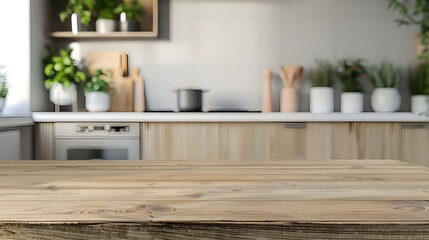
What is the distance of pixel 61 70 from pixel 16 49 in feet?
1.10

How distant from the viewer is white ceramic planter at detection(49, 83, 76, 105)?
3.63 m

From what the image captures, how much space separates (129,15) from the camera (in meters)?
3.72

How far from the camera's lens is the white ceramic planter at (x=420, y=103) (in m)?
3.52

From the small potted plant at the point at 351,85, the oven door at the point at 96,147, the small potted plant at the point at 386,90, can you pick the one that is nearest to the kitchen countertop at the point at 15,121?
the oven door at the point at 96,147

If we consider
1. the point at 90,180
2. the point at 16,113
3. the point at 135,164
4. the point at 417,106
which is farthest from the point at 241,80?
the point at 90,180

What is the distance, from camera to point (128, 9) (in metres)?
3.73

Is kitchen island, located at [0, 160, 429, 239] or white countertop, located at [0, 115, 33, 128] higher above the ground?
white countertop, located at [0, 115, 33, 128]

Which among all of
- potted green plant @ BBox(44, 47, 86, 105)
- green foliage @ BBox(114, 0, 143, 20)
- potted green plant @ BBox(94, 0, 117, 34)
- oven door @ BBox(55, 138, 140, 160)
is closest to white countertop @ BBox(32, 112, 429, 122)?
oven door @ BBox(55, 138, 140, 160)

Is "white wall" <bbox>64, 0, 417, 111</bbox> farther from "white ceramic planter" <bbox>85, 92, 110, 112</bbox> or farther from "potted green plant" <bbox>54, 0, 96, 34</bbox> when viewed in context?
"white ceramic planter" <bbox>85, 92, 110, 112</bbox>

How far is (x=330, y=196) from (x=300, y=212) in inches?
5.8

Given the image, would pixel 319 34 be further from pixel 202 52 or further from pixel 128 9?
pixel 128 9

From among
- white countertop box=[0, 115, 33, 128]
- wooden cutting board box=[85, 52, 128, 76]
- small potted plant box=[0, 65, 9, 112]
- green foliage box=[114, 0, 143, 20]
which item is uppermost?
green foliage box=[114, 0, 143, 20]

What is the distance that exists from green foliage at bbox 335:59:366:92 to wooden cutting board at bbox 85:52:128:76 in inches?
61.8

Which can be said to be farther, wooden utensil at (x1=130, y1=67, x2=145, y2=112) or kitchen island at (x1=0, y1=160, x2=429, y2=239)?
wooden utensil at (x1=130, y1=67, x2=145, y2=112)
